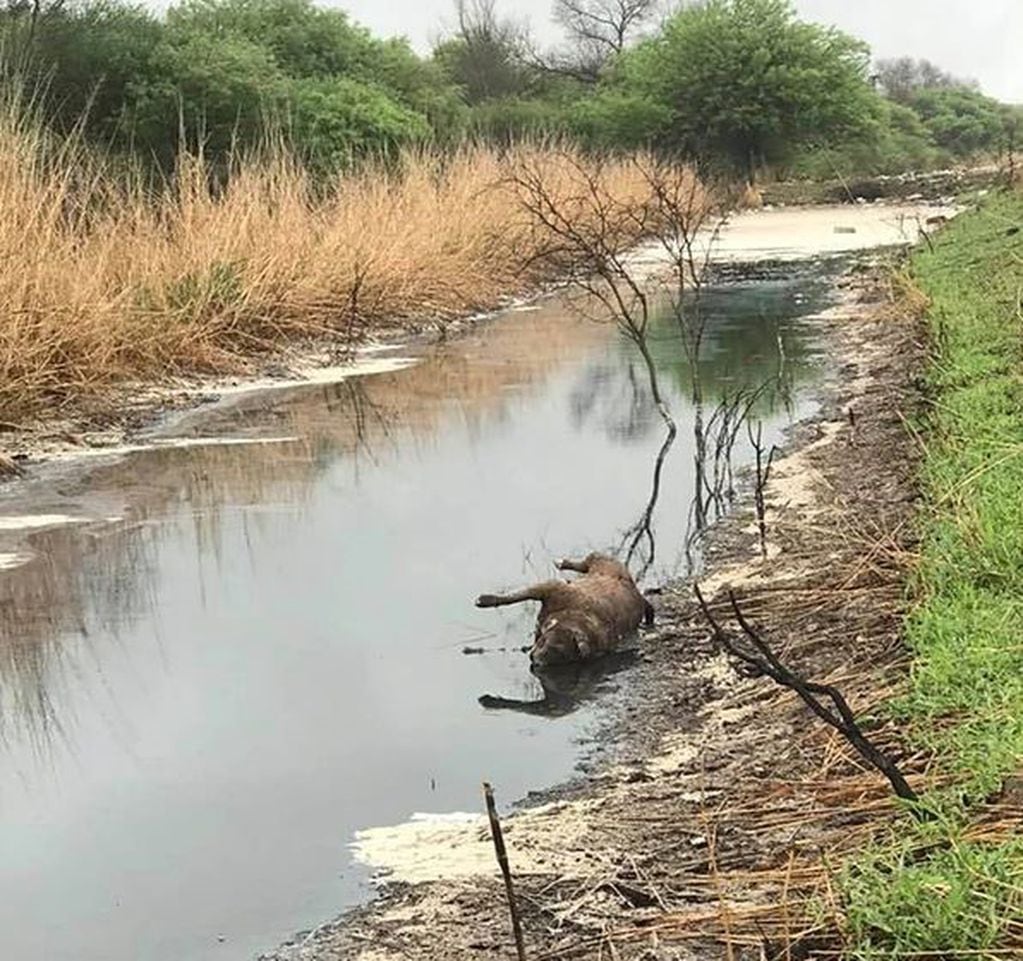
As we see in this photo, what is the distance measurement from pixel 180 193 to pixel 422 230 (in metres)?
3.88

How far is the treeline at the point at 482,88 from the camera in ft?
60.2

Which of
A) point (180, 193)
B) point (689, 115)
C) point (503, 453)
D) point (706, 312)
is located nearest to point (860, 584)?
point (503, 453)

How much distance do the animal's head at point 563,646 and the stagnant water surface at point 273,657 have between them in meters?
0.16

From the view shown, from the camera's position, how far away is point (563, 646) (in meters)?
5.09

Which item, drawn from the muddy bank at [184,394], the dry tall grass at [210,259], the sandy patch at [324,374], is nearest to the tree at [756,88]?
the muddy bank at [184,394]

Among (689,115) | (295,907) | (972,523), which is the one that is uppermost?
(689,115)

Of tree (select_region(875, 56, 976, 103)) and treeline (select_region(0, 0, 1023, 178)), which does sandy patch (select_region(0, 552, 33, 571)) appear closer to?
treeline (select_region(0, 0, 1023, 178))

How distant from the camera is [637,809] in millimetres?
3709

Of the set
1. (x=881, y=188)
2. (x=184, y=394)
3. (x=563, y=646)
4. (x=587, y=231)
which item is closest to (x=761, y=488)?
(x=563, y=646)

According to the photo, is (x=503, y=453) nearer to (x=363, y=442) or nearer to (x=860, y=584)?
(x=363, y=442)

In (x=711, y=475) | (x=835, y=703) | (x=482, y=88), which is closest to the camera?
(x=835, y=703)

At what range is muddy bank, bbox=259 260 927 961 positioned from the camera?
2.98 m

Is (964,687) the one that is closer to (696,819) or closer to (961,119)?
(696,819)

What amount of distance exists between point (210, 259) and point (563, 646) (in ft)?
26.0
